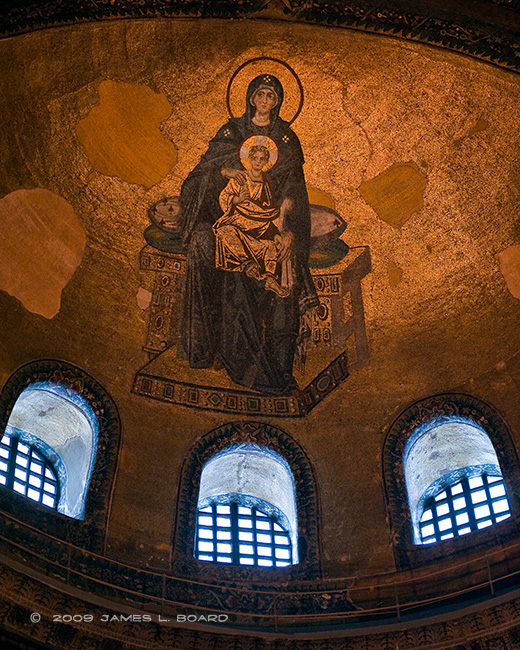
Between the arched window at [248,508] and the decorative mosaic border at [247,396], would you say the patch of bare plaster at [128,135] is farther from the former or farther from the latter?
the arched window at [248,508]

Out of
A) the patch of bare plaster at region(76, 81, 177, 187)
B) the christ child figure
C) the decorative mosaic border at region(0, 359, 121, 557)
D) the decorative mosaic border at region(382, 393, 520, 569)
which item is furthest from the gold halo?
the decorative mosaic border at region(382, 393, 520, 569)

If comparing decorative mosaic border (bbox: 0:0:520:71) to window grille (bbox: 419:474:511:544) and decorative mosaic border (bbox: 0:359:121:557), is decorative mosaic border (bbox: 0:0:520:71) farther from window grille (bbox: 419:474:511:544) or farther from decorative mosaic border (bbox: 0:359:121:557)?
window grille (bbox: 419:474:511:544)

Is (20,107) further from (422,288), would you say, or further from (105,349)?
(422,288)

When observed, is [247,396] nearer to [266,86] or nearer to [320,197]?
[320,197]

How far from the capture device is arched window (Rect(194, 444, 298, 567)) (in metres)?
16.9

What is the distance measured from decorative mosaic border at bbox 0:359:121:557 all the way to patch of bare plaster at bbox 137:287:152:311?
1.37 metres

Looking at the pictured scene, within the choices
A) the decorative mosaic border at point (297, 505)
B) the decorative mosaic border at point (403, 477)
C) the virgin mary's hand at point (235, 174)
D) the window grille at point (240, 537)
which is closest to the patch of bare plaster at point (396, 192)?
the virgin mary's hand at point (235, 174)

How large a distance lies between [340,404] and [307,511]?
66.9 inches

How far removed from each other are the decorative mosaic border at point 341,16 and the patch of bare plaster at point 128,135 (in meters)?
1.15

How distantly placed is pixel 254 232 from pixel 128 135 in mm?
2265

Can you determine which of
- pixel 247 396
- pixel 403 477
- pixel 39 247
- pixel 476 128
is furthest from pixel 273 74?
pixel 403 477

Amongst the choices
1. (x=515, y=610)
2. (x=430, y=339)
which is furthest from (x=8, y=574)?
(x=430, y=339)

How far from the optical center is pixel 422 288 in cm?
1816

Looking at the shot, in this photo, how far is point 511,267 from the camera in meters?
17.8
